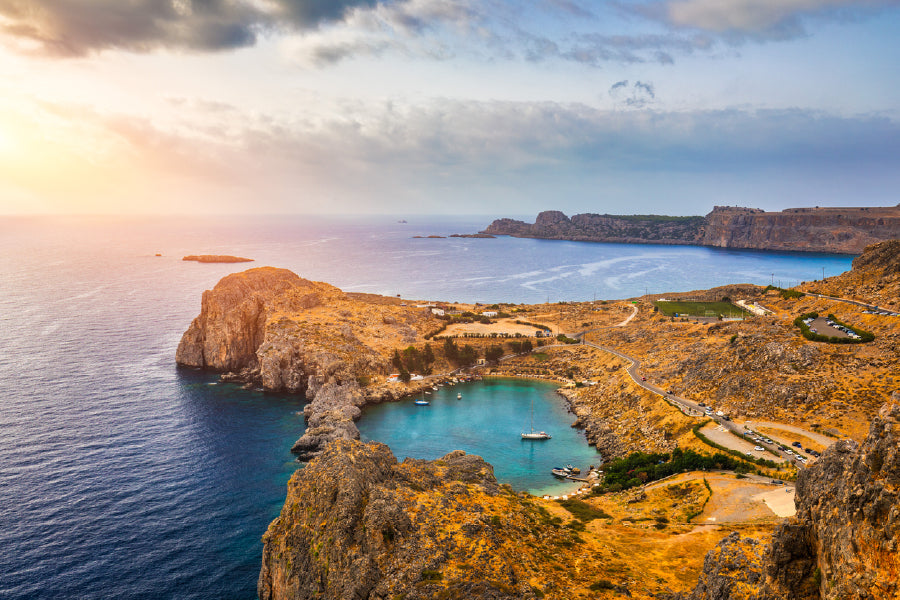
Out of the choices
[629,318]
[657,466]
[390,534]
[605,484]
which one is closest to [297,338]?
[605,484]

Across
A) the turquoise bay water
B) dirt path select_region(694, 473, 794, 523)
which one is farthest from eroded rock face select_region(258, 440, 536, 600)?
the turquoise bay water

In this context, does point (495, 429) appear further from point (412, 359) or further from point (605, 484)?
point (412, 359)

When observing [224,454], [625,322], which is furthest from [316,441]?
[625,322]

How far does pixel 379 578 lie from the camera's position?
105ft

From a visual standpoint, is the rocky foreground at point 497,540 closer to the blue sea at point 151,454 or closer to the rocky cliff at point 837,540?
the rocky cliff at point 837,540

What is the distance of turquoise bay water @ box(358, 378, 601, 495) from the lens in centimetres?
7488

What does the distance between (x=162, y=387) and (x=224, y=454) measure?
3637cm

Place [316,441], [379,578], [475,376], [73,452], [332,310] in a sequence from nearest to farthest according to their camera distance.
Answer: [379,578], [73,452], [316,441], [475,376], [332,310]

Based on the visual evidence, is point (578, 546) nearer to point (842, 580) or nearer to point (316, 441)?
point (842, 580)

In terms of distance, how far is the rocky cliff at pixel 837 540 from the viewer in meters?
18.1

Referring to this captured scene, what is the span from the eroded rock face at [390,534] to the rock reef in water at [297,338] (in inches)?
1727

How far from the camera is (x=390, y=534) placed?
111 ft

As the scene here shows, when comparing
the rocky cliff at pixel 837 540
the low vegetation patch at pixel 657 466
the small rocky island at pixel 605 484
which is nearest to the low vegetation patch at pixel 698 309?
the small rocky island at pixel 605 484

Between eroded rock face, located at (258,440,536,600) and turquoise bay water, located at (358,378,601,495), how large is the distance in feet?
98.5
